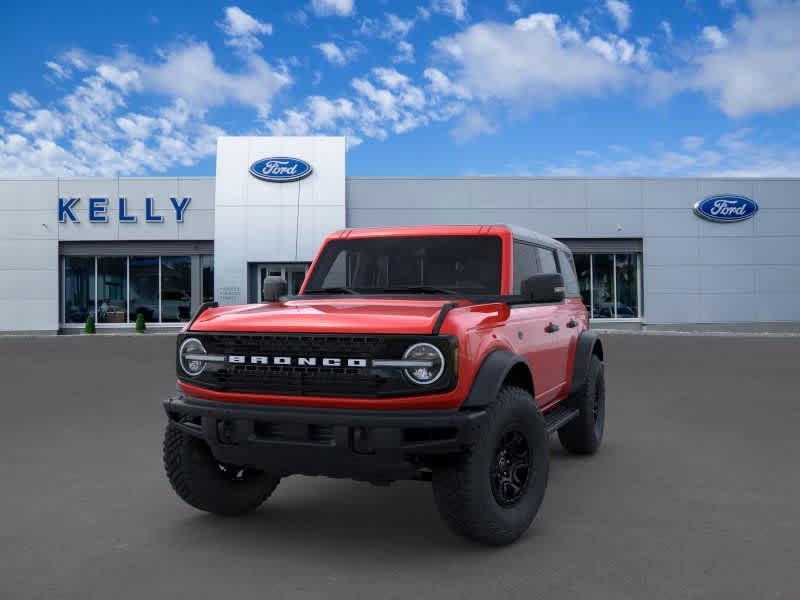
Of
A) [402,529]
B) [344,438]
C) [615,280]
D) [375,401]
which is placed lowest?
[402,529]

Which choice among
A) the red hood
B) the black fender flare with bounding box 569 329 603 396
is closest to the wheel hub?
the red hood

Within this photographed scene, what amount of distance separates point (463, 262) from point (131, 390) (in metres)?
7.80

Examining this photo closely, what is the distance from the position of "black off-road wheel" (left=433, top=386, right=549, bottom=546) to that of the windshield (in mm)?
1118

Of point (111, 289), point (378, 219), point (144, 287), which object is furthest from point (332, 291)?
point (111, 289)

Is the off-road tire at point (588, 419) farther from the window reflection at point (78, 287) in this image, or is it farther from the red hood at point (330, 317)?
the window reflection at point (78, 287)

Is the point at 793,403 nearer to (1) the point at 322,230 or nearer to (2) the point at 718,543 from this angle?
(2) the point at 718,543

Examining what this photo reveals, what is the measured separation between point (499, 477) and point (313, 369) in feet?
3.90

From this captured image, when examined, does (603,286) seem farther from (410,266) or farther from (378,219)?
(410,266)

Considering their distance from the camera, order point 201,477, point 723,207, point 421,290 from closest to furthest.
Result: 1. point 201,477
2. point 421,290
3. point 723,207

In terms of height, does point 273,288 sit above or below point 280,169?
below

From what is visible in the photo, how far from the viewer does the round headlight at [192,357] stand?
13.5 feet

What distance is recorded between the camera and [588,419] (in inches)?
243

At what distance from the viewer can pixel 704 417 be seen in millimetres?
8492

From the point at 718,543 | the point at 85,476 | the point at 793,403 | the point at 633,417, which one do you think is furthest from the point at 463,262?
the point at 793,403
